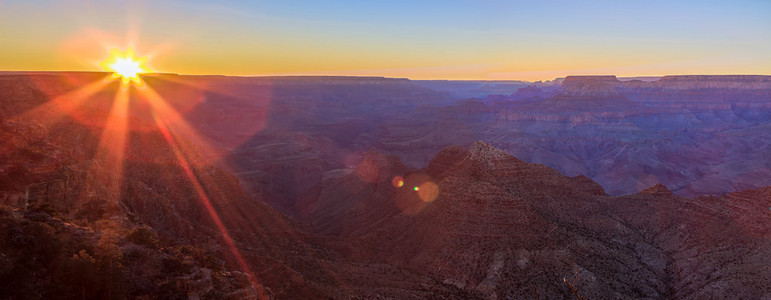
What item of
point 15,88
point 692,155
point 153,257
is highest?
point 15,88

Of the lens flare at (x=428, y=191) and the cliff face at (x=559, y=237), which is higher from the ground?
the lens flare at (x=428, y=191)

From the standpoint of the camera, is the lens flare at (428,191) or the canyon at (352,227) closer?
the canyon at (352,227)

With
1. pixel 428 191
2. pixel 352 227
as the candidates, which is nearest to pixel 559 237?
pixel 428 191

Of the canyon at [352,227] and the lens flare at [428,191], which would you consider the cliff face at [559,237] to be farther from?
the lens flare at [428,191]

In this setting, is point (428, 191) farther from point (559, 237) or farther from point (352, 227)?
point (559, 237)

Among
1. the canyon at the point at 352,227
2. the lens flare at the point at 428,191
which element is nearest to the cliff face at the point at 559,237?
the canyon at the point at 352,227

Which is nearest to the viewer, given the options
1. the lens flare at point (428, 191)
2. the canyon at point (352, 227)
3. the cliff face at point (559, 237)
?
the canyon at point (352, 227)

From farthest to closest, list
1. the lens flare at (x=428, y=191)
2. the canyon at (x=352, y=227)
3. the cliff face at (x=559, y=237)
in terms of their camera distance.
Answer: the lens flare at (x=428, y=191)
the cliff face at (x=559, y=237)
the canyon at (x=352, y=227)

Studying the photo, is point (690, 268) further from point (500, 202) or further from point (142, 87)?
point (142, 87)

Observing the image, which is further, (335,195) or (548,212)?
(335,195)

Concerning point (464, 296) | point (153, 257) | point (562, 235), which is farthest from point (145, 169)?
point (562, 235)

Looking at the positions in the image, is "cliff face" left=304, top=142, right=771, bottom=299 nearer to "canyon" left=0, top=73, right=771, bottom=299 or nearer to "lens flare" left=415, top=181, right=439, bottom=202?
"canyon" left=0, top=73, right=771, bottom=299
